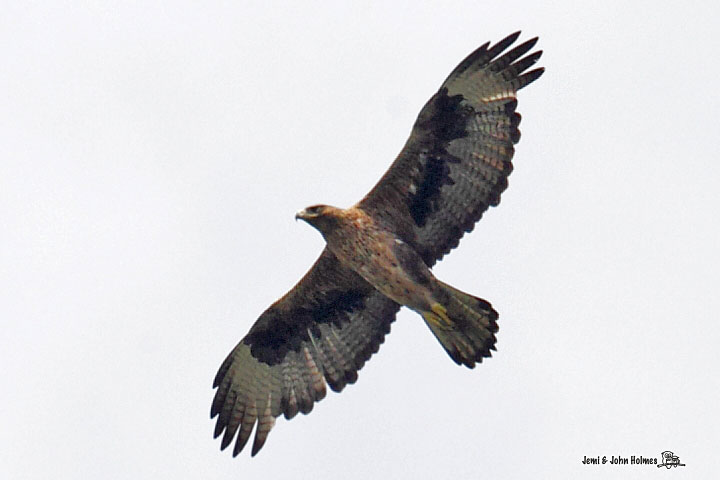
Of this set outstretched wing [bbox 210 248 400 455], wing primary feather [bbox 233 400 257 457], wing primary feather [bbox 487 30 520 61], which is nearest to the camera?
wing primary feather [bbox 487 30 520 61]

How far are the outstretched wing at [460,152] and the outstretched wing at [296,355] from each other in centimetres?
128

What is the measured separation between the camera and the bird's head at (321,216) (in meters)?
14.6

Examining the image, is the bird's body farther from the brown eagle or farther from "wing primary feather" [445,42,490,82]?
"wing primary feather" [445,42,490,82]

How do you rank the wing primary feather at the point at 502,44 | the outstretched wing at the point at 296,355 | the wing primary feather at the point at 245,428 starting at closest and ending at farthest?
the wing primary feather at the point at 502,44 < the outstretched wing at the point at 296,355 < the wing primary feather at the point at 245,428

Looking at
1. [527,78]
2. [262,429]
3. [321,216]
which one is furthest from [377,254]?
[262,429]

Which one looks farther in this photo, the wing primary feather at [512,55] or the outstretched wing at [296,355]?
the outstretched wing at [296,355]

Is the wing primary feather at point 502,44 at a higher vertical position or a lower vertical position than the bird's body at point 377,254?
higher

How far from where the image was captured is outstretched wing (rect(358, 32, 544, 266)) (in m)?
14.5

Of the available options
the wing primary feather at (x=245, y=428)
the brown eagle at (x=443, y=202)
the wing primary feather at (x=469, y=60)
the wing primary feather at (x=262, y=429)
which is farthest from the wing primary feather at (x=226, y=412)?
the wing primary feather at (x=469, y=60)

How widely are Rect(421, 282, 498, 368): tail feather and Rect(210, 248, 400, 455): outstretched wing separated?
115 cm

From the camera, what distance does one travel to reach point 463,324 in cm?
1474

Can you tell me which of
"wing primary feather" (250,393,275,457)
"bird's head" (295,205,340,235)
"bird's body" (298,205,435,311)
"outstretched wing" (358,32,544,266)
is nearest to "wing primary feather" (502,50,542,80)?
"outstretched wing" (358,32,544,266)

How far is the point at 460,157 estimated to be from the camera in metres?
14.7

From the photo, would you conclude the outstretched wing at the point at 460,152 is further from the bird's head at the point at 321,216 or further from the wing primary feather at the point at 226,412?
the wing primary feather at the point at 226,412
